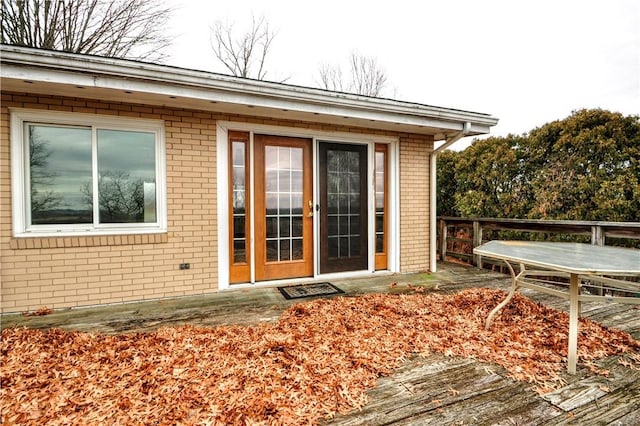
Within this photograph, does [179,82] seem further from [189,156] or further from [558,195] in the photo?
[558,195]

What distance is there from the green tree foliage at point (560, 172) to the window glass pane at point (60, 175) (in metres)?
6.66

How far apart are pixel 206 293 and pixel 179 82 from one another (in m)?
2.51

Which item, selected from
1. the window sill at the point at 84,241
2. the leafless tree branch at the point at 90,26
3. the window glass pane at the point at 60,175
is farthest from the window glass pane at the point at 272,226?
the leafless tree branch at the point at 90,26

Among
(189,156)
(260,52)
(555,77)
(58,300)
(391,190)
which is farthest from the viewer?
(260,52)

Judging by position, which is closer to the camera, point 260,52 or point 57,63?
point 57,63

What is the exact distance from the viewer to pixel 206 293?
3711mm

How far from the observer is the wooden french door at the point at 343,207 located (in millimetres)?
4344

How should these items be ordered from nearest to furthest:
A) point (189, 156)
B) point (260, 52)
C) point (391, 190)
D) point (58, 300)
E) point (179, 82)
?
point (179, 82)
point (58, 300)
point (189, 156)
point (391, 190)
point (260, 52)

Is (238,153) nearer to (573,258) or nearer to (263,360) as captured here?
(263,360)

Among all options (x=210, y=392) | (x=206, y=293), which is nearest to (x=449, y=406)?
(x=210, y=392)

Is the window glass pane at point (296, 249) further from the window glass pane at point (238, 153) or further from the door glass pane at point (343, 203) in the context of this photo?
the window glass pane at point (238, 153)

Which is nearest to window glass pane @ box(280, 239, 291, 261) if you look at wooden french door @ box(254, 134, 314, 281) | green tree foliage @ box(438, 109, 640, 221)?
wooden french door @ box(254, 134, 314, 281)

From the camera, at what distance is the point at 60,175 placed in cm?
317

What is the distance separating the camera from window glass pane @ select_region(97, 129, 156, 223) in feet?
10.9
